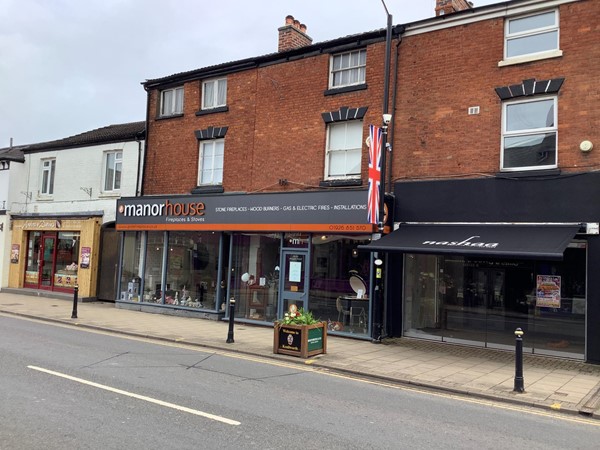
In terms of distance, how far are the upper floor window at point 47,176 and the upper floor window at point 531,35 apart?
19107 millimetres

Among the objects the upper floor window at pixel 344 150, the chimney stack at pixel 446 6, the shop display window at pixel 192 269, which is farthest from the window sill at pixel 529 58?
the shop display window at pixel 192 269

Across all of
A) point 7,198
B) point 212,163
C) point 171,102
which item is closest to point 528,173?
point 212,163

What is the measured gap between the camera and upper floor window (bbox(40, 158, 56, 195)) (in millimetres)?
22859

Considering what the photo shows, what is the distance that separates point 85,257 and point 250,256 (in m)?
8.50

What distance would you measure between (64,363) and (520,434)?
283 inches

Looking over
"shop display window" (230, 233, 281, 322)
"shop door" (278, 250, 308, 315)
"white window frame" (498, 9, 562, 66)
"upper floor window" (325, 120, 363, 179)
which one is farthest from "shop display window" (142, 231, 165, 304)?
"white window frame" (498, 9, 562, 66)

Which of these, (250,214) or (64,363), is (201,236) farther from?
(64,363)

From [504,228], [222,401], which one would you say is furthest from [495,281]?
[222,401]

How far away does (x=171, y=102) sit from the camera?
1877 centimetres

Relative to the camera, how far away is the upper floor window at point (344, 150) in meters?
14.4

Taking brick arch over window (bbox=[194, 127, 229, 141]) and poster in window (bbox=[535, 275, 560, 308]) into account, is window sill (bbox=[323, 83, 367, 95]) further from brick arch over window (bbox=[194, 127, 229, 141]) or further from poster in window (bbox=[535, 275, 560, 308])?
poster in window (bbox=[535, 275, 560, 308])

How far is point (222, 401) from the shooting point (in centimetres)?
684

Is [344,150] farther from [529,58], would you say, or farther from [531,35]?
[531,35]

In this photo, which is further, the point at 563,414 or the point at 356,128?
the point at 356,128
